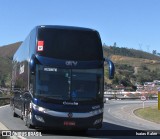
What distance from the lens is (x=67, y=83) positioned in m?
16.4

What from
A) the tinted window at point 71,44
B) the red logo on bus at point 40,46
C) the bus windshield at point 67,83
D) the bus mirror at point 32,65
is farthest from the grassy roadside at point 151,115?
the bus mirror at point 32,65

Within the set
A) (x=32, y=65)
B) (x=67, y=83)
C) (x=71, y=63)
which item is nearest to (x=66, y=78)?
(x=67, y=83)

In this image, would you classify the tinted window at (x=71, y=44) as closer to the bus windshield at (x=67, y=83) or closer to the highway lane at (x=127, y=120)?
the bus windshield at (x=67, y=83)

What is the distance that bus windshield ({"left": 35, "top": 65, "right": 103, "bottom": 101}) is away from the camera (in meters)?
16.3

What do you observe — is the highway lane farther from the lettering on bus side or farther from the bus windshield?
the lettering on bus side

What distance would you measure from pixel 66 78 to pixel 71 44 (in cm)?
126

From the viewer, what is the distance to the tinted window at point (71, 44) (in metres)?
16.6

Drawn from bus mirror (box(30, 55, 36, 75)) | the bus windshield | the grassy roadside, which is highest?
bus mirror (box(30, 55, 36, 75))

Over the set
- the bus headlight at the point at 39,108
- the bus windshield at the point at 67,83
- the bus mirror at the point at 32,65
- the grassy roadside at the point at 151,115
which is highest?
the bus mirror at the point at 32,65

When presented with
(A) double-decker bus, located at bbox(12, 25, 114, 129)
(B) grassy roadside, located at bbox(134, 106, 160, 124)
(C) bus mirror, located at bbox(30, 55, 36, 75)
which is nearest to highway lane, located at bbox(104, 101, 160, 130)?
(B) grassy roadside, located at bbox(134, 106, 160, 124)

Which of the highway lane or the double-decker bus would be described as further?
the highway lane

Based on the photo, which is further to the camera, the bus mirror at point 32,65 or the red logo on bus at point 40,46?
the red logo on bus at point 40,46

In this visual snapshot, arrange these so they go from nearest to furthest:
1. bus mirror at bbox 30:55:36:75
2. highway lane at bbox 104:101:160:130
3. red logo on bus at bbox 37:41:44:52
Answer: bus mirror at bbox 30:55:36:75 → red logo on bus at bbox 37:41:44:52 → highway lane at bbox 104:101:160:130

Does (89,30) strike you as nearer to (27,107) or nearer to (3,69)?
(27,107)
